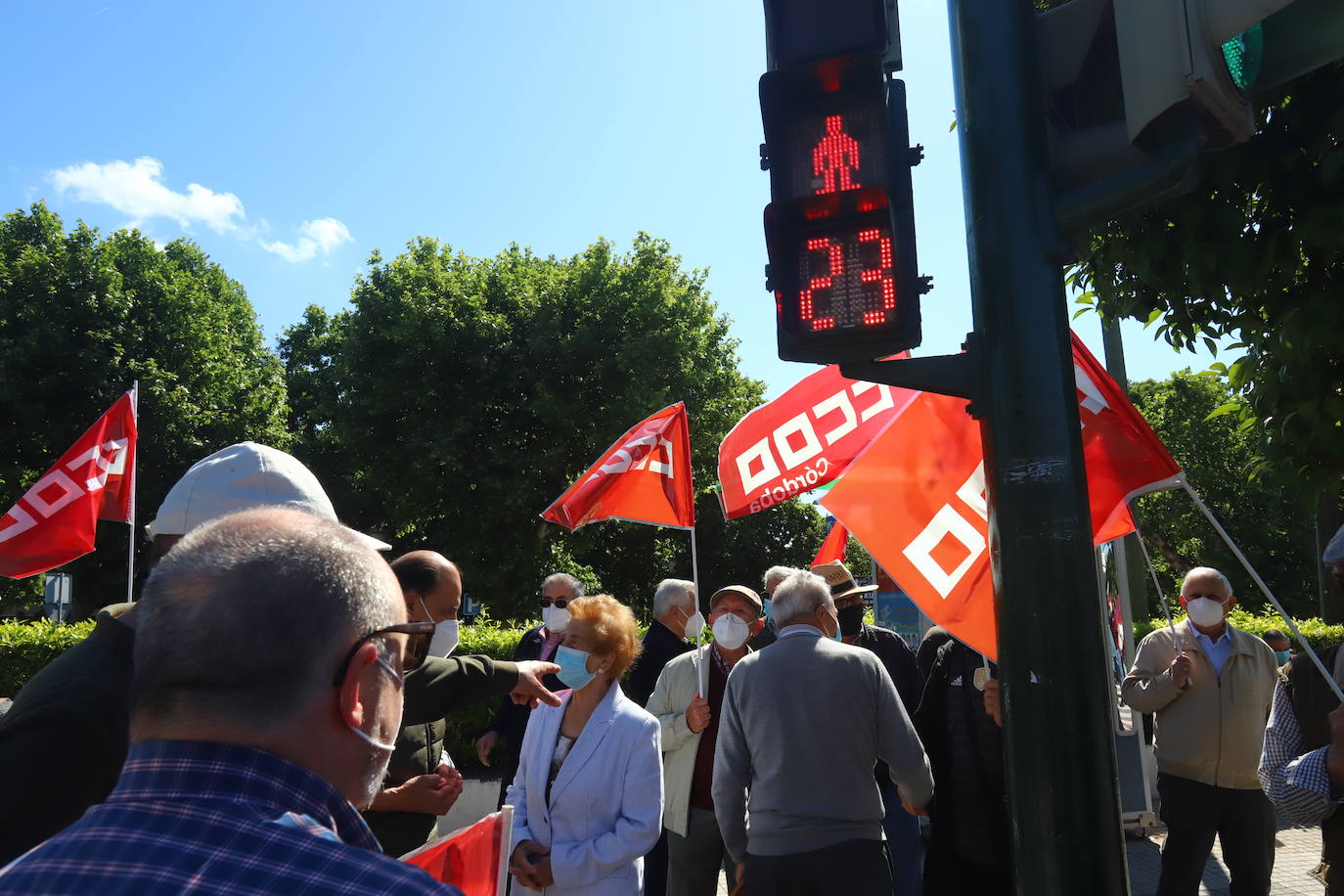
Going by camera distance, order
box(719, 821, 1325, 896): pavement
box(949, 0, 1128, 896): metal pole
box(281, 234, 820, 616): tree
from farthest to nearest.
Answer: box(281, 234, 820, 616): tree
box(719, 821, 1325, 896): pavement
box(949, 0, 1128, 896): metal pole

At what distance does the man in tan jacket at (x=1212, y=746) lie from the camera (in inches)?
217

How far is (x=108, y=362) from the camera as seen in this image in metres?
25.7

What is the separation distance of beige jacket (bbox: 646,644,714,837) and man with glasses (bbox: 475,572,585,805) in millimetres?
619

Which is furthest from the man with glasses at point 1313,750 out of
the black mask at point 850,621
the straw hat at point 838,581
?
the straw hat at point 838,581

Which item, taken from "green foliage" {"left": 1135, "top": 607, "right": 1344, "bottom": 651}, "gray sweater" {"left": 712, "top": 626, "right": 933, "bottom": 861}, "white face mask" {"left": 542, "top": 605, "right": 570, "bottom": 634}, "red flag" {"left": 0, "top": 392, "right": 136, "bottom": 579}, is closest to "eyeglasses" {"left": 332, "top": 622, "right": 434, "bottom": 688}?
"gray sweater" {"left": 712, "top": 626, "right": 933, "bottom": 861}

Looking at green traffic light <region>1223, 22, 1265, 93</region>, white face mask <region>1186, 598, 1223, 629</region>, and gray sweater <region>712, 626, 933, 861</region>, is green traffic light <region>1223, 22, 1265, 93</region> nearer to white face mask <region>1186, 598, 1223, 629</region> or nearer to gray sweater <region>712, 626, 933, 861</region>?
gray sweater <region>712, 626, 933, 861</region>

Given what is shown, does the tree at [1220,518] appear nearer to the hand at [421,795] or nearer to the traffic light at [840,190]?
the traffic light at [840,190]

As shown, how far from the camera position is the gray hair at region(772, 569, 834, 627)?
Answer: 446 cm

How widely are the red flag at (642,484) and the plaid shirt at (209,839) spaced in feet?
20.5

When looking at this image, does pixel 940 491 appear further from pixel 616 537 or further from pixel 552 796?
pixel 616 537

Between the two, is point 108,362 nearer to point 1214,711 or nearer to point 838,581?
point 838,581

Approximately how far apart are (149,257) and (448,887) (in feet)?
102

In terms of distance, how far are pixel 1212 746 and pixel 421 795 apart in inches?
169

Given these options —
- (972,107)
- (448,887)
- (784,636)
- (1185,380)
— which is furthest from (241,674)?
(1185,380)
